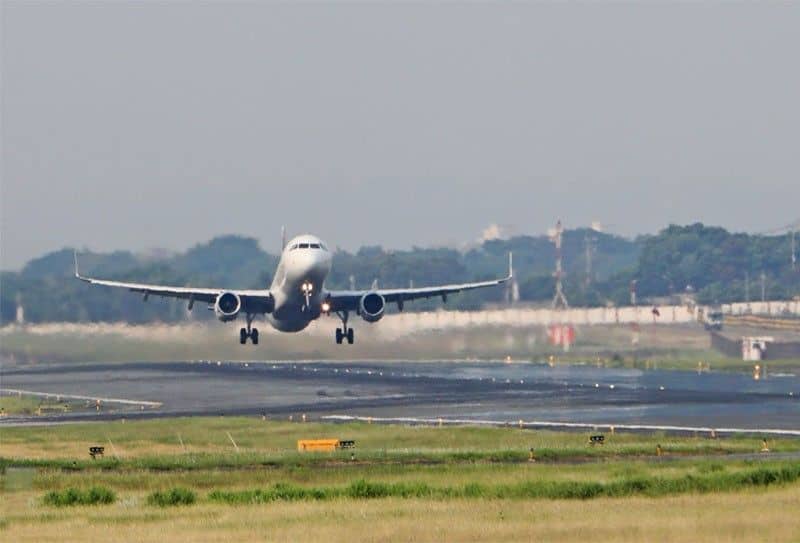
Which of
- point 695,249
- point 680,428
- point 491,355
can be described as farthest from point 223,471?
point 695,249

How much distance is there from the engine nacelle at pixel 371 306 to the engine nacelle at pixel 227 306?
19.5 feet

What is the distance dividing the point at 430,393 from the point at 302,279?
1506cm

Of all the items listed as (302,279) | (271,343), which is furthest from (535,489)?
(271,343)

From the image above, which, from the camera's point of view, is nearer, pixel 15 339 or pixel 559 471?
pixel 559 471

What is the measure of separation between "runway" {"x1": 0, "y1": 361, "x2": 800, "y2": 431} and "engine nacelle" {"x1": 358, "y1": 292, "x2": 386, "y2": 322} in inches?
166

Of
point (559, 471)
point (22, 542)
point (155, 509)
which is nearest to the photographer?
point (22, 542)

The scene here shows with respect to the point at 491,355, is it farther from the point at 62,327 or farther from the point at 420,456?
the point at 420,456

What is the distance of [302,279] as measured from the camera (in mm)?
79000

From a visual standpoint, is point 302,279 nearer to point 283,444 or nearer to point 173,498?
point 283,444

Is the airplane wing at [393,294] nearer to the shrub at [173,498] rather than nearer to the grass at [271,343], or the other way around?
the grass at [271,343]

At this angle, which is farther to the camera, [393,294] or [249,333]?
[249,333]

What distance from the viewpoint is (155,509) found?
42.0 meters

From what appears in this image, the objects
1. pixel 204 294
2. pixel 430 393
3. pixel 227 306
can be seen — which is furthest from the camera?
pixel 430 393

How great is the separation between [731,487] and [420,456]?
1386cm
